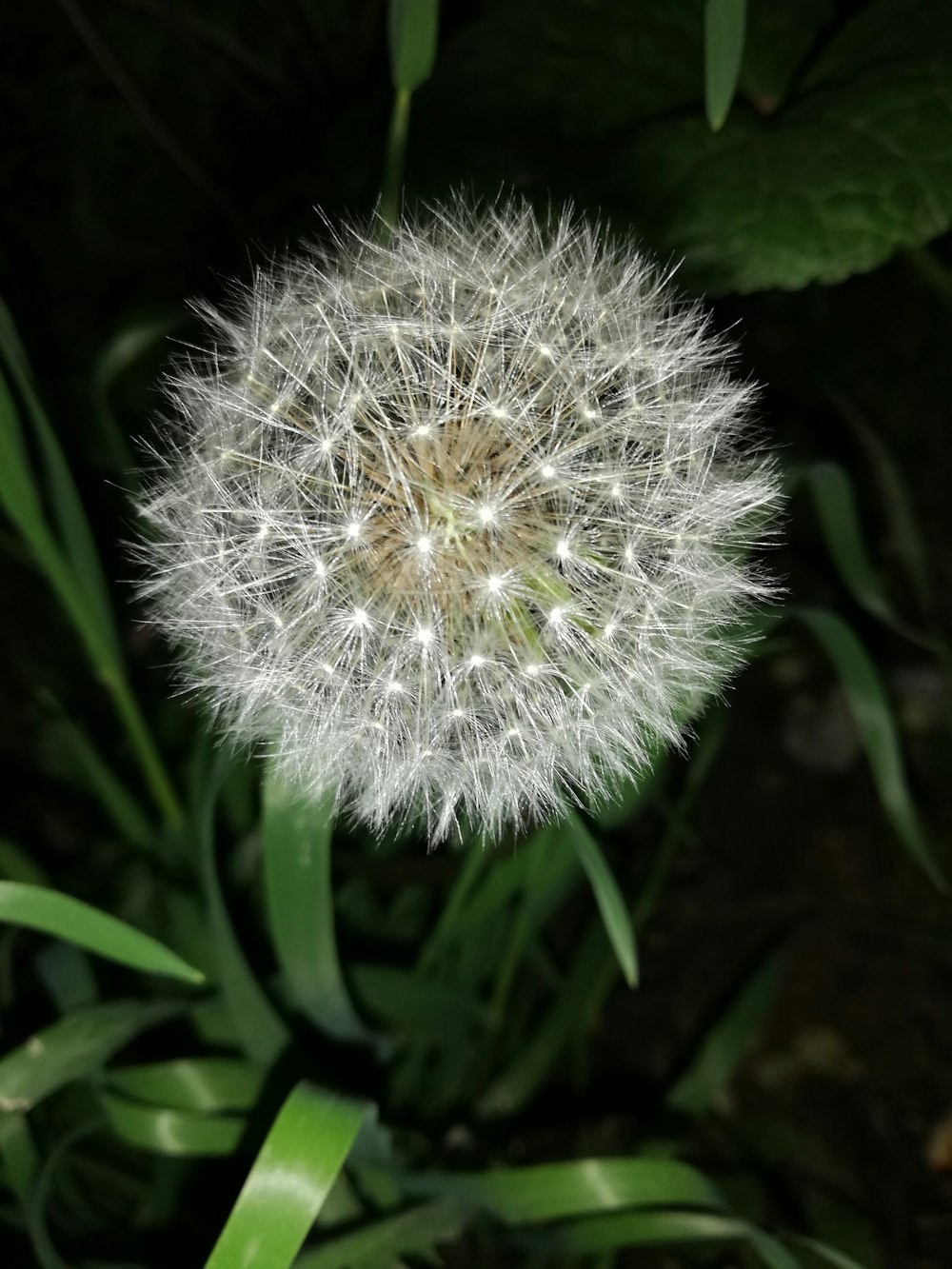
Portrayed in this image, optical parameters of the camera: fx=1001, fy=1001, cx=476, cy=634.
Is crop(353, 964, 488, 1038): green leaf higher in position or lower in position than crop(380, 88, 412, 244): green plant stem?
lower

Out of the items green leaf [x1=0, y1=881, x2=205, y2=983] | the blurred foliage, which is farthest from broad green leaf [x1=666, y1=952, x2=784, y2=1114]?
green leaf [x1=0, y1=881, x2=205, y2=983]

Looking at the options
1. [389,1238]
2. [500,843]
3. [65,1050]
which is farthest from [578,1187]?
[65,1050]

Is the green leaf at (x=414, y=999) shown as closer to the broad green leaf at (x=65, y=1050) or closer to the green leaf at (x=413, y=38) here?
the broad green leaf at (x=65, y=1050)

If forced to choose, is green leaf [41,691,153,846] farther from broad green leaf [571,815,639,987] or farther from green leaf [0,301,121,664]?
broad green leaf [571,815,639,987]

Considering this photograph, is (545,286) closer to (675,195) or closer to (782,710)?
(675,195)

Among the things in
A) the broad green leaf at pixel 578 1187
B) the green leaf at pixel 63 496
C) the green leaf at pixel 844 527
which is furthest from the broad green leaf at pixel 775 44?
the broad green leaf at pixel 578 1187

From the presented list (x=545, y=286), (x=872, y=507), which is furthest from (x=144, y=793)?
(x=872, y=507)
